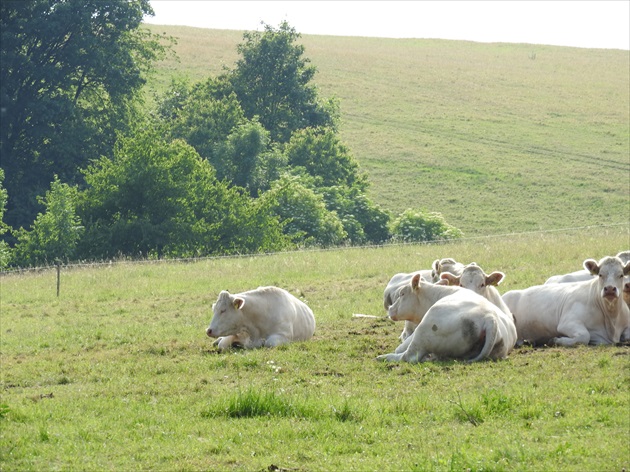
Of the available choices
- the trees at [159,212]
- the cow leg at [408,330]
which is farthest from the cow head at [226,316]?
the trees at [159,212]

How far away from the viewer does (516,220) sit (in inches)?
2202

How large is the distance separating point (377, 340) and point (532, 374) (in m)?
4.10

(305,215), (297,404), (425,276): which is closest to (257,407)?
(297,404)

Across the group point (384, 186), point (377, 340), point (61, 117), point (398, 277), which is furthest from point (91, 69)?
point (377, 340)

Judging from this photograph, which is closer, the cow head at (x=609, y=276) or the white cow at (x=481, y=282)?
the cow head at (x=609, y=276)

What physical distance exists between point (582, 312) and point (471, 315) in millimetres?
2310

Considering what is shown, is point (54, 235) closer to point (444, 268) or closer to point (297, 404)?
point (444, 268)

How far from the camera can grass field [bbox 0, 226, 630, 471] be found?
8.78 meters

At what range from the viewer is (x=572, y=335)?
46.8ft

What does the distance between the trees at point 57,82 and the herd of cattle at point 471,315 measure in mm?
34757

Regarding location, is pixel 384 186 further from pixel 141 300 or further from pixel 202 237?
pixel 141 300

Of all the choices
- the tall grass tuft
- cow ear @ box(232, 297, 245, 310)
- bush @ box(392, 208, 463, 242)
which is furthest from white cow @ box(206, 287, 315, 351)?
bush @ box(392, 208, 463, 242)

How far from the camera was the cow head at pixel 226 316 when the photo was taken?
15867mm

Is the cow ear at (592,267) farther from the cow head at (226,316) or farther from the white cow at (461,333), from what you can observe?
the cow head at (226,316)
